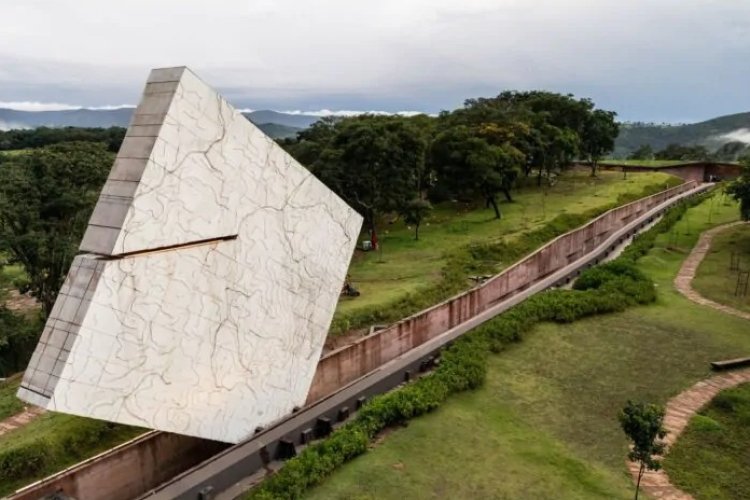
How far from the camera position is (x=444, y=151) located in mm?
29969

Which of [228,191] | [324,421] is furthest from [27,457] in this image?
[228,191]

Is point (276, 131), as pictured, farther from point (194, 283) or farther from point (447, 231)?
point (194, 283)

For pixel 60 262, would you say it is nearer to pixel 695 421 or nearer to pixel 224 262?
pixel 224 262

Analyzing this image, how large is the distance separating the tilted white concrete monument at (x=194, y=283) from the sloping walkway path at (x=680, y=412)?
6611 mm

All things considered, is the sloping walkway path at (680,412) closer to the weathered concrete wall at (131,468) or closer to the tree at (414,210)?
the weathered concrete wall at (131,468)

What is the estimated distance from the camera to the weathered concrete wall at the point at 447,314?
577 inches

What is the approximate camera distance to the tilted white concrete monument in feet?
27.0

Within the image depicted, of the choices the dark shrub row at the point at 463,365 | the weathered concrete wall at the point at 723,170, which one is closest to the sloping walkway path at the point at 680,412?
the dark shrub row at the point at 463,365

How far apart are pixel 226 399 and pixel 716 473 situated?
878 centimetres

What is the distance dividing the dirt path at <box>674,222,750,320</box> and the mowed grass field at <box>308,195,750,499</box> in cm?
63

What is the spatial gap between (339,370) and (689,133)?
5935 inches

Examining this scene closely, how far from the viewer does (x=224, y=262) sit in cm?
1023

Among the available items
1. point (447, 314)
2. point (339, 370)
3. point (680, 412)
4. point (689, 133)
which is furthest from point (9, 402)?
point (689, 133)

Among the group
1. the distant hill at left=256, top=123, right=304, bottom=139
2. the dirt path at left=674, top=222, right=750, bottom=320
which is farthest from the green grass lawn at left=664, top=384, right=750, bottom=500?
the distant hill at left=256, top=123, right=304, bottom=139
